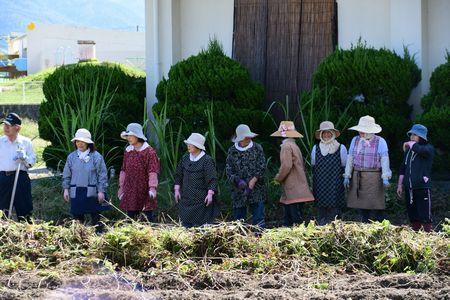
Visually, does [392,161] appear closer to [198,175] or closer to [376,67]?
[376,67]

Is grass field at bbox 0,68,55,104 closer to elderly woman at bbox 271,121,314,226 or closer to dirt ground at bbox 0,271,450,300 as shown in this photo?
elderly woman at bbox 271,121,314,226

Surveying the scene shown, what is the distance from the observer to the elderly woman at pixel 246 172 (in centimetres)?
934

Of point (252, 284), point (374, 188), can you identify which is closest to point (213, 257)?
point (252, 284)

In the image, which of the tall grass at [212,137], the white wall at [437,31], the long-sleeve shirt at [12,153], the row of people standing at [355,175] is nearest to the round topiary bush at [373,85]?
the white wall at [437,31]

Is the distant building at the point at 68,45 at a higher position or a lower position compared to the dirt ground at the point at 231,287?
higher

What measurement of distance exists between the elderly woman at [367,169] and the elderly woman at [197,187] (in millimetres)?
1544

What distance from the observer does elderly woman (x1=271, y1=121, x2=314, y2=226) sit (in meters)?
9.42

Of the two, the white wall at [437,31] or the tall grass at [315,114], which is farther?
the white wall at [437,31]

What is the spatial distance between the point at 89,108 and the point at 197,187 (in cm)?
353

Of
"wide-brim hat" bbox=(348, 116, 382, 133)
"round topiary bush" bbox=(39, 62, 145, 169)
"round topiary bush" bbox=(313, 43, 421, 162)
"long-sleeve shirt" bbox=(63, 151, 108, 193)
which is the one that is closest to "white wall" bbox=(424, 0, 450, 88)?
"round topiary bush" bbox=(313, 43, 421, 162)

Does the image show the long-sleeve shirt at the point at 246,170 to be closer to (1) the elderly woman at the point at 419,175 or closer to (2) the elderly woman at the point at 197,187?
(2) the elderly woman at the point at 197,187

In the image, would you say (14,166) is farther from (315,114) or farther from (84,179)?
(315,114)

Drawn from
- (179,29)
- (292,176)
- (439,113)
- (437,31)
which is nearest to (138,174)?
(292,176)

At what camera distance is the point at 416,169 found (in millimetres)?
9102
